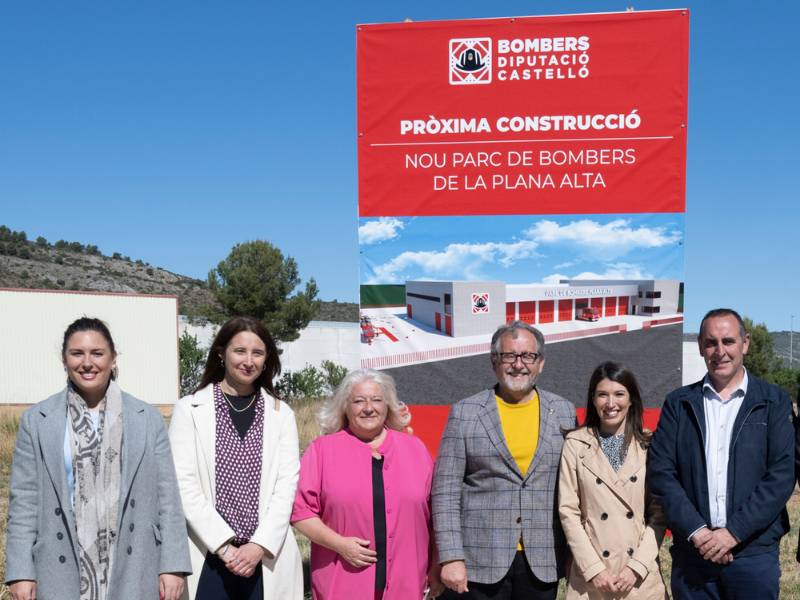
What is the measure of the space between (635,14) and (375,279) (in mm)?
2490

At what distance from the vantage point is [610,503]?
3445 mm

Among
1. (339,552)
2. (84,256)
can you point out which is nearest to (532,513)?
(339,552)

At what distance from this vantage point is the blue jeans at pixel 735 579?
10.6 ft

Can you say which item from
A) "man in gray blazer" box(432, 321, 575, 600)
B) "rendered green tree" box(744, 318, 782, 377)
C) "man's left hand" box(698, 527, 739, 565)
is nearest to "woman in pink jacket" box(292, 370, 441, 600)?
"man in gray blazer" box(432, 321, 575, 600)

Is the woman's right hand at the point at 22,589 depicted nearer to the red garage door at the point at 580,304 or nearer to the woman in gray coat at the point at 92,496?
the woman in gray coat at the point at 92,496

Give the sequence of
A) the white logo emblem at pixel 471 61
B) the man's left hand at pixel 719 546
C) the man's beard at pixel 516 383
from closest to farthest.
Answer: the man's left hand at pixel 719 546 → the man's beard at pixel 516 383 → the white logo emblem at pixel 471 61

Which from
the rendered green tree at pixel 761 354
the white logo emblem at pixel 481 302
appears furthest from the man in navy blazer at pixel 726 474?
the rendered green tree at pixel 761 354

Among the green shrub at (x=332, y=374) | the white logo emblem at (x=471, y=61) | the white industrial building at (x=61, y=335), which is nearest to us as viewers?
the white logo emblem at (x=471, y=61)

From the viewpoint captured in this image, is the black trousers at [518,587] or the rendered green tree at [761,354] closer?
the black trousers at [518,587]

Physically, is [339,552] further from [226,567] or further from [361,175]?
[361,175]

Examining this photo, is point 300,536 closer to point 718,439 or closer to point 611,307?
point 611,307

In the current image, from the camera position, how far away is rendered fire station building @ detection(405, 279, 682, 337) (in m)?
5.47

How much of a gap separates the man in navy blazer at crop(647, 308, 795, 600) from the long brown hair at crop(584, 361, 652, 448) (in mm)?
149

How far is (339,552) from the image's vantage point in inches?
135
